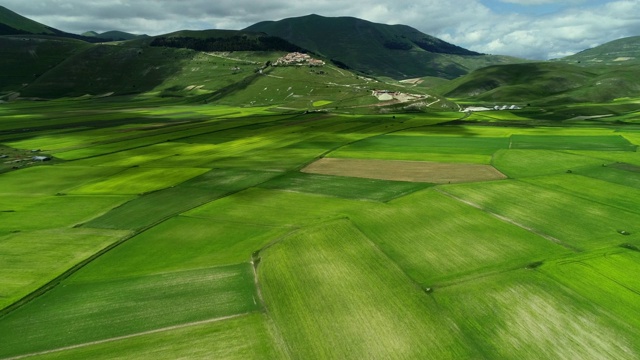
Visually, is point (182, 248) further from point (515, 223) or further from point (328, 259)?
point (515, 223)

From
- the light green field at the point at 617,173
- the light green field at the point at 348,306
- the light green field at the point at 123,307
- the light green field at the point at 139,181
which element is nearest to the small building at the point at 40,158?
the light green field at the point at 139,181

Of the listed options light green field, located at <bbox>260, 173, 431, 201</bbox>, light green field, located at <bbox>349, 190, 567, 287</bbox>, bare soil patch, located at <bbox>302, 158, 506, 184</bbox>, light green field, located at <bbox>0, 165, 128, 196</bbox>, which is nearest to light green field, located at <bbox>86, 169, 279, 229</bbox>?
light green field, located at <bbox>260, 173, 431, 201</bbox>

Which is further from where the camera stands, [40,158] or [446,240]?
[40,158]

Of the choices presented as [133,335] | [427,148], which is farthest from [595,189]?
[133,335]

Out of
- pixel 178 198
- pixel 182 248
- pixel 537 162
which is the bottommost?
pixel 182 248

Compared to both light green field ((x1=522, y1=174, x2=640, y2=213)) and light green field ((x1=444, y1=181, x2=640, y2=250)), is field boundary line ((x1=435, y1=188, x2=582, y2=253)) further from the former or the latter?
light green field ((x1=522, y1=174, x2=640, y2=213))

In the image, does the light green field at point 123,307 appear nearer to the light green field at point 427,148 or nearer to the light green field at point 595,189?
the light green field at point 595,189

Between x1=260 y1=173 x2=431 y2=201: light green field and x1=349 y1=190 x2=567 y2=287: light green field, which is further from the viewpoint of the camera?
x1=260 y1=173 x2=431 y2=201: light green field
